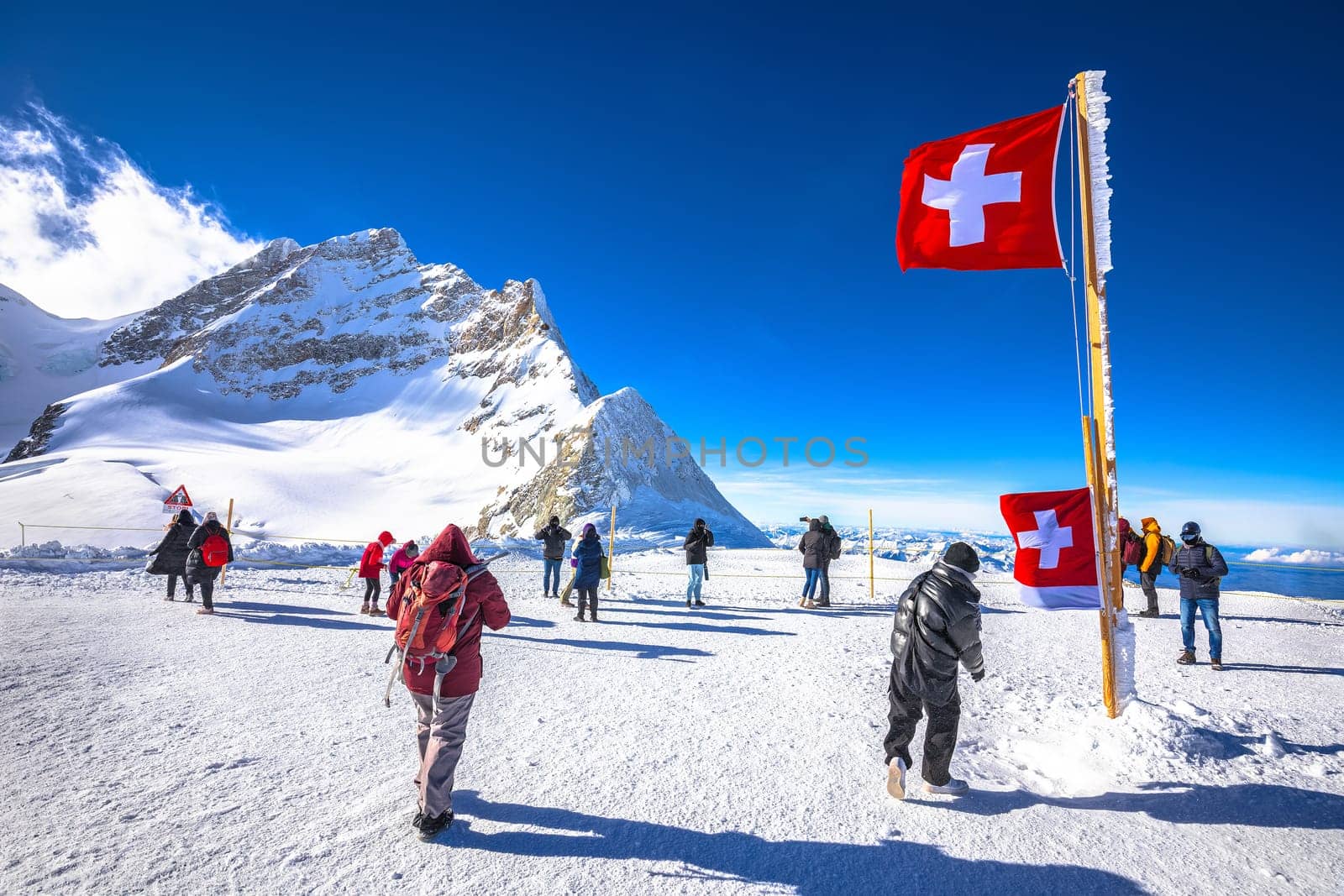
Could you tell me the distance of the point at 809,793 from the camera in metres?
3.85

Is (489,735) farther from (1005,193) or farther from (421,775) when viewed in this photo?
(1005,193)

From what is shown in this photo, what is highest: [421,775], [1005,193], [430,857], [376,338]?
[376,338]

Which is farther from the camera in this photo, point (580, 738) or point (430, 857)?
point (580, 738)

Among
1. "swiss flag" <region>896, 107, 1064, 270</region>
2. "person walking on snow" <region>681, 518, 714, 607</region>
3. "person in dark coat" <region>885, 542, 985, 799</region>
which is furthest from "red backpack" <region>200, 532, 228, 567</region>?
"swiss flag" <region>896, 107, 1064, 270</region>

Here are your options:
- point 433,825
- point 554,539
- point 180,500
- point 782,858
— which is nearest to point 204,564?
point 180,500

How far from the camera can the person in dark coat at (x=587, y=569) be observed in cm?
962

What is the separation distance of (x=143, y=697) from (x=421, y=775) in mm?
4071

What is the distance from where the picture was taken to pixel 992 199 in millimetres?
5137

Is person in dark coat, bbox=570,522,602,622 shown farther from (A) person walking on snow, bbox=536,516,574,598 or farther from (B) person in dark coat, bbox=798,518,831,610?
(B) person in dark coat, bbox=798,518,831,610

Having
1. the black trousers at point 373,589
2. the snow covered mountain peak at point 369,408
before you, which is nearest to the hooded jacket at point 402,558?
the black trousers at point 373,589

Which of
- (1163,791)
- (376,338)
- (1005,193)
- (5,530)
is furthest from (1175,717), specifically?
(376,338)

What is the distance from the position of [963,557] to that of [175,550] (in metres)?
12.4

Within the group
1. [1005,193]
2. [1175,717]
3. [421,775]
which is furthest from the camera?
[1005,193]

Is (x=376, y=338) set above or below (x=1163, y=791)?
above
